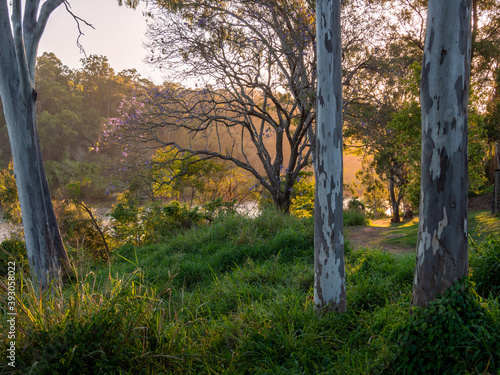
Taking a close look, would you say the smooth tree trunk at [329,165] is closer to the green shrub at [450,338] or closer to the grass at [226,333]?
the grass at [226,333]

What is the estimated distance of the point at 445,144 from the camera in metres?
2.47

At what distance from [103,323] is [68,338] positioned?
24cm

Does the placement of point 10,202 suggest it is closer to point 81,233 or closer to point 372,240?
point 81,233

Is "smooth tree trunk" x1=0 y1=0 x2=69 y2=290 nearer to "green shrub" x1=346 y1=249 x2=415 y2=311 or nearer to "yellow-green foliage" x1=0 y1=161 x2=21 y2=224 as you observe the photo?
"green shrub" x1=346 y1=249 x2=415 y2=311

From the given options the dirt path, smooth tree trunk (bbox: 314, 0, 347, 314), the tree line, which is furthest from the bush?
smooth tree trunk (bbox: 314, 0, 347, 314)

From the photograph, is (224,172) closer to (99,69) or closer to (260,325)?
(260,325)

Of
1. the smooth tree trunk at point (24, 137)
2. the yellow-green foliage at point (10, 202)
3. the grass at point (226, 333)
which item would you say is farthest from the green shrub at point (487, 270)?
the yellow-green foliage at point (10, 202)

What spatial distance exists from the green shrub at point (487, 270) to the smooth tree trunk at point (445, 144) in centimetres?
94

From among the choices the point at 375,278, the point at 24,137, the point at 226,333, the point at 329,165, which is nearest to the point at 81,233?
the point at 24,137

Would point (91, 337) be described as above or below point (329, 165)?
below

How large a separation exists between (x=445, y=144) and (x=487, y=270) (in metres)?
1.66

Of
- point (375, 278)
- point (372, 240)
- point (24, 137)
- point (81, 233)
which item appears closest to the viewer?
point (375, 278)

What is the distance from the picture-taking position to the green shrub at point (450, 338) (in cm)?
222

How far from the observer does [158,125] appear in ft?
31.2
